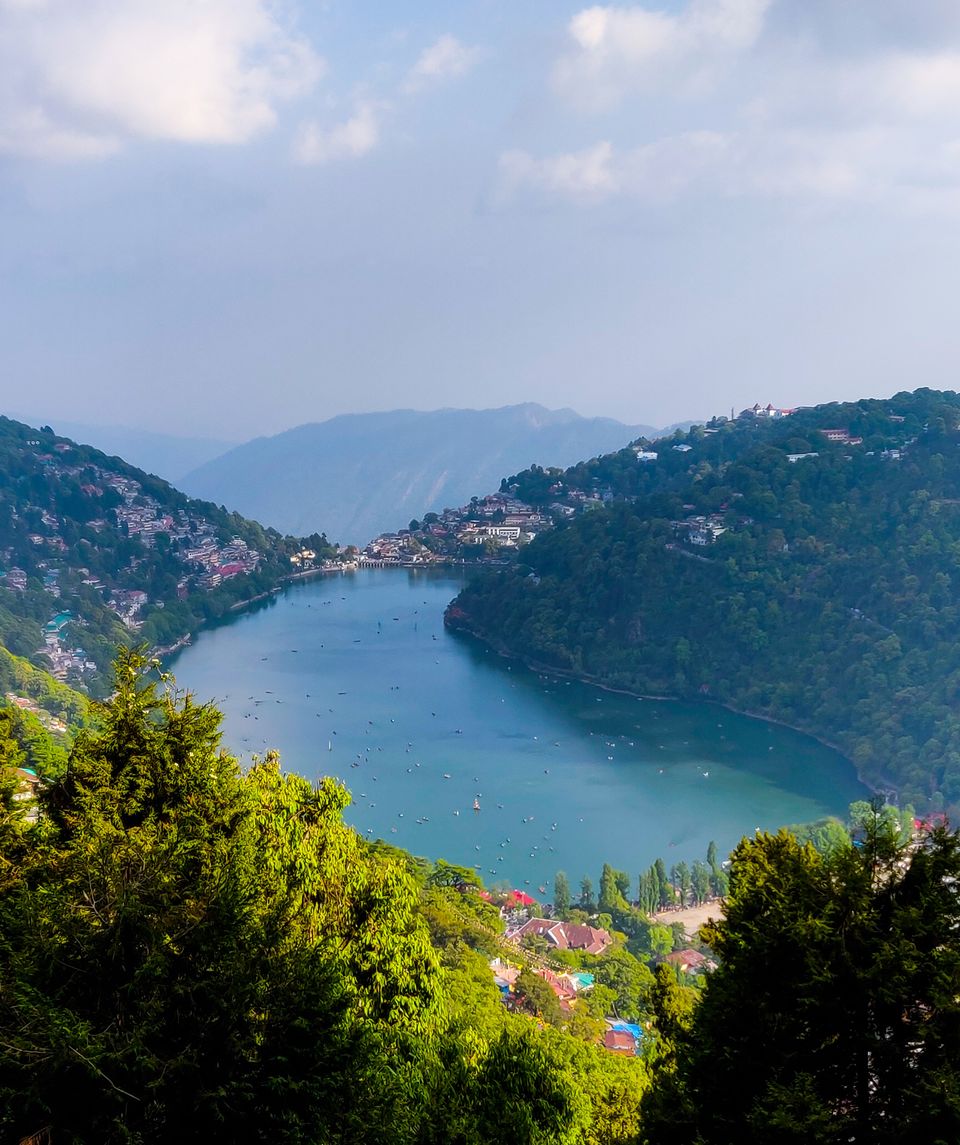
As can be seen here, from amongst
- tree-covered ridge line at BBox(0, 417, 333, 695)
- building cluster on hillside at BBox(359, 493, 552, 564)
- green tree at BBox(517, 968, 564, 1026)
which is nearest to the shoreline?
building cluster on hillside at BBox(359, 493, 552, 564)

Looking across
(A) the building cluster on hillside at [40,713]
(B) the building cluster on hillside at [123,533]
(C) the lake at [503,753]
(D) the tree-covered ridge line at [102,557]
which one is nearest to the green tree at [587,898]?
(C) the lake at [503,753]

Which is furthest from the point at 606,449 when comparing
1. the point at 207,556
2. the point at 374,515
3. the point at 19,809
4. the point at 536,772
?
the point at 19,809

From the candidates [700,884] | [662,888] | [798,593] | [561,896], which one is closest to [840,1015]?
[561,896]

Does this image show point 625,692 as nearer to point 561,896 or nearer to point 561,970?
point 561,896

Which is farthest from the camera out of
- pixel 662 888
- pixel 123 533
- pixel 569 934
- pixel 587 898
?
pixel 123 533

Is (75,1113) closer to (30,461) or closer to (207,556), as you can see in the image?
(207,556)

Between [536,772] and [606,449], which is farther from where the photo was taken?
[606,449]
